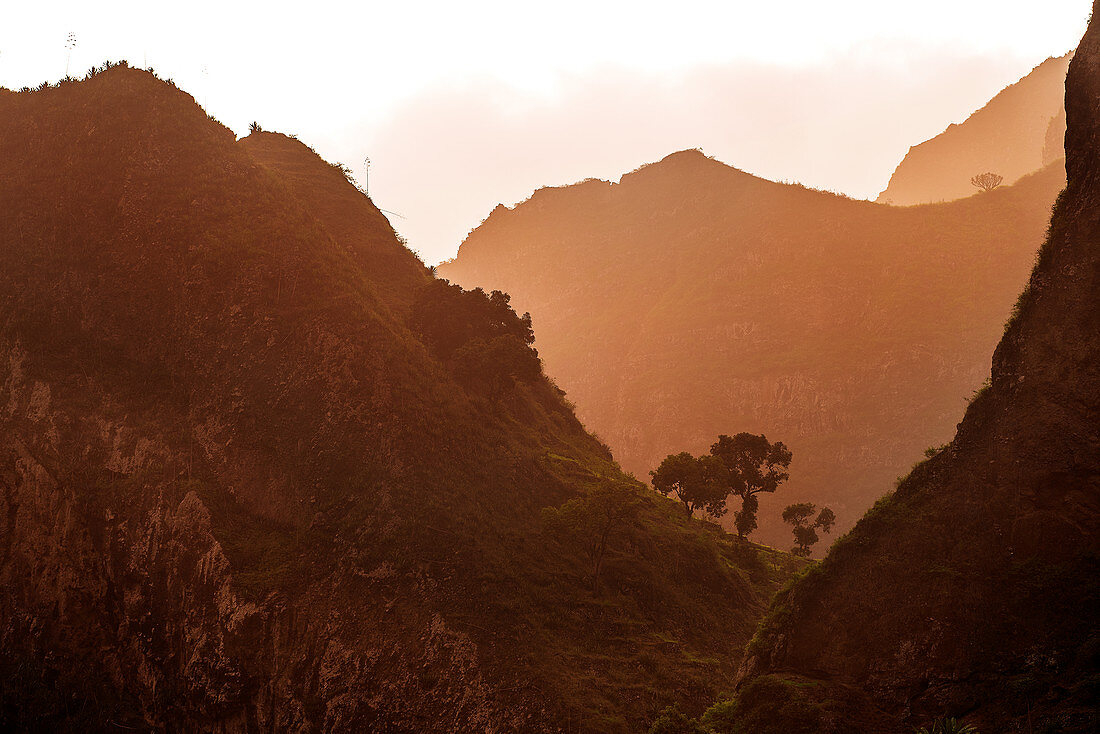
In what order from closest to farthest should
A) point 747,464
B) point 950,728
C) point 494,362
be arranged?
1. point 950,728
2. point 494,362
3. point 747,464

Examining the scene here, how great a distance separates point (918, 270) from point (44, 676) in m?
144

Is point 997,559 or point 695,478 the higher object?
point 695,478

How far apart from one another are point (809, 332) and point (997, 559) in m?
113

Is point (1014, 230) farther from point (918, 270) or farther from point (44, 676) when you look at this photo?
point (44, 676)

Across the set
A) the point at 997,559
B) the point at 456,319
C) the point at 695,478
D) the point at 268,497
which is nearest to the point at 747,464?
the point at 695,478

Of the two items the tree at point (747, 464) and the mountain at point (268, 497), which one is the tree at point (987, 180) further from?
the mountain at point (268, 497)

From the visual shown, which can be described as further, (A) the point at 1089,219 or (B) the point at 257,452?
(B) the point at 257,452

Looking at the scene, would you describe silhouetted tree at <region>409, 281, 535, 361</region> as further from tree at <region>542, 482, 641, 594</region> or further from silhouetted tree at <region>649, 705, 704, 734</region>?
silhouetted tree at <region>649, 705, 704, 734</region>

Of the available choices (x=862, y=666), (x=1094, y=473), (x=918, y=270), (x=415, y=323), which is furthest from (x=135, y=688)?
(x=918, y=270)

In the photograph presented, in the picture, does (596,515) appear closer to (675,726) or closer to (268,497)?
(675,726)

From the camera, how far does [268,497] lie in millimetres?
39562

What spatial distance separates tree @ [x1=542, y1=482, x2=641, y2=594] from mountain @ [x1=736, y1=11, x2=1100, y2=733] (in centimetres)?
1255

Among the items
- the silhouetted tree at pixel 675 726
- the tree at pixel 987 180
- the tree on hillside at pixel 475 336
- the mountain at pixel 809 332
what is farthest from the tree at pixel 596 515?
the tree at pixel 987 180

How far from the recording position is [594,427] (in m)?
140
